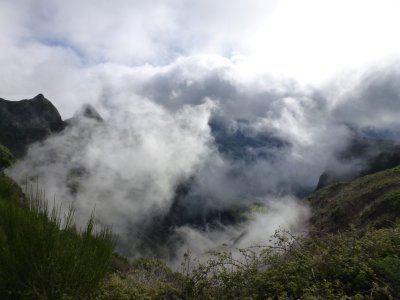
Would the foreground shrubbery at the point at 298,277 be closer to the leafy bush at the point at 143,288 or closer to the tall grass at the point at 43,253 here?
the leafy bush at the point at 143,288

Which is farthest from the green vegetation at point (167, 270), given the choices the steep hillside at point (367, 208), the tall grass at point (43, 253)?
the steep hillside at point (367, 208)

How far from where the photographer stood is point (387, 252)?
771 centimetres

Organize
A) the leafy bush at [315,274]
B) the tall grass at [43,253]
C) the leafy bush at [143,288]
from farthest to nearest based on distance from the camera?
the leafy bush at [143,288] → the leafy bush at [315,274] → the tall grass at [43,253]

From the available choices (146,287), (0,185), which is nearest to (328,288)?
(146,287)

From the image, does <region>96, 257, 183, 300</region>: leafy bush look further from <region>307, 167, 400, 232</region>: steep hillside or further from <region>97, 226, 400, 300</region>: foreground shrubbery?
<region>307, 167, 400, 232</region>: steep hillside

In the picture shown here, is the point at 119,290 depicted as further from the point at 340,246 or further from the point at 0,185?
the point at 340,246

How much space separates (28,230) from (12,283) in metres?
0.74

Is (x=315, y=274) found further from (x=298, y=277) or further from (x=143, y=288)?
(x=143, y=288)

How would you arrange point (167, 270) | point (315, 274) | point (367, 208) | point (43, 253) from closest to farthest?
point (43, 253)
point (315, 274)
point (167, 270)
point (367, 208)

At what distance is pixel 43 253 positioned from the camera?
5090 mm

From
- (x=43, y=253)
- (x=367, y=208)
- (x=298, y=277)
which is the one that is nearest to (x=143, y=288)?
(x=298, y=277)

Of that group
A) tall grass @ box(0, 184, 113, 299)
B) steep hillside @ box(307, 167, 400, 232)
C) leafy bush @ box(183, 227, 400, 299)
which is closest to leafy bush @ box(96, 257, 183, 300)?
leafy bush @ box(183, 227, 400, 299)

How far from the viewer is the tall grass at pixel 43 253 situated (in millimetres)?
5059

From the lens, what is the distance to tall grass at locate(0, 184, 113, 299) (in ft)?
16.6
